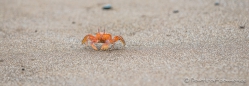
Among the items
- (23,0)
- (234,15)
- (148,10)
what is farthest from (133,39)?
(23,0)

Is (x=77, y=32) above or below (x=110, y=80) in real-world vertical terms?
above

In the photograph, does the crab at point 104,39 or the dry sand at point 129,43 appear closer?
the dry sand at point 129,43

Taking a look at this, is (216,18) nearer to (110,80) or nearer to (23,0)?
(110,80)

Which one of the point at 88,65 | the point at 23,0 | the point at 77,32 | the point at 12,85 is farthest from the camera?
the point at 23,0

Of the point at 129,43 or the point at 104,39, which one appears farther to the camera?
the point at 129,43

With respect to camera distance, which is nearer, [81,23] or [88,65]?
[88,65]

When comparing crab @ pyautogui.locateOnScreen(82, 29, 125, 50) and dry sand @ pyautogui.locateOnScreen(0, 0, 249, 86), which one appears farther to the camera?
crab @ pyautogui.locateOnScreen(82, 29, 125, 50)

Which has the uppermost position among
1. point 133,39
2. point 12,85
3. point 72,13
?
point 72,13

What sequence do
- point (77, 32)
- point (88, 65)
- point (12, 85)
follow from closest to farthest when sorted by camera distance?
point (12, 85) < point (88, 65) < point (77, 32)
